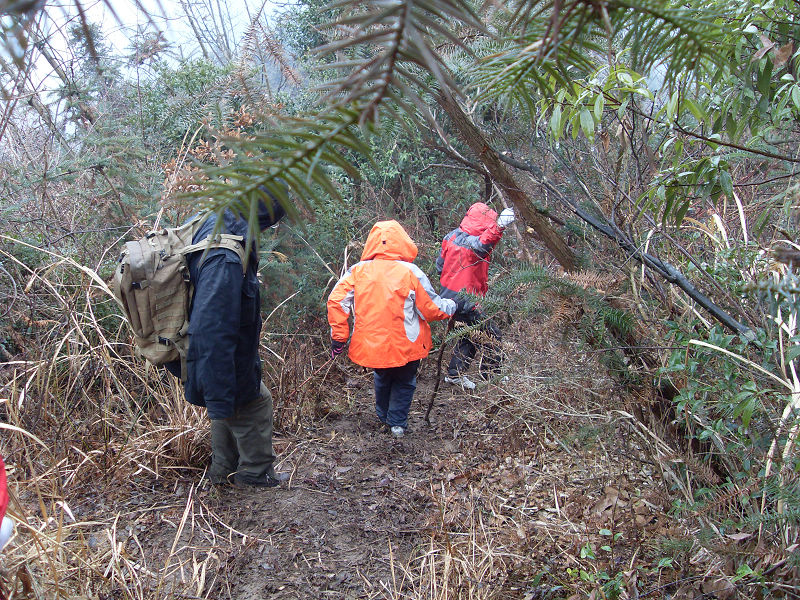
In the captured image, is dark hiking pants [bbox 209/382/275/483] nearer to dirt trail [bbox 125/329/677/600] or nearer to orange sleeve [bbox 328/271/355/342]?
dirt trail [bbox 125/329/677/600]

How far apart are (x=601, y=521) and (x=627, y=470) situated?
418mm

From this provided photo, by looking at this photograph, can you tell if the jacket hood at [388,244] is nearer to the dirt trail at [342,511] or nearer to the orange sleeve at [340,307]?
the orange sleeve at [340,307]

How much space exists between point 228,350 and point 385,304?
5.53 ft

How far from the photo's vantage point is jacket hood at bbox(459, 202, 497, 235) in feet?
17.9

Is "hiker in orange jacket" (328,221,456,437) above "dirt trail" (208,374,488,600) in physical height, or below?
above

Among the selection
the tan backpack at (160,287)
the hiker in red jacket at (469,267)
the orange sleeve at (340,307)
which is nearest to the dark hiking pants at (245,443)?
the tan backpack at (160,287)

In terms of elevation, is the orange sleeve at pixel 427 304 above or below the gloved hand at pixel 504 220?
below

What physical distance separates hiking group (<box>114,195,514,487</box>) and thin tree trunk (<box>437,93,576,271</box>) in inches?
22.8

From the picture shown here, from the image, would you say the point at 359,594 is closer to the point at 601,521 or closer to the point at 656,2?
the point at 601,521

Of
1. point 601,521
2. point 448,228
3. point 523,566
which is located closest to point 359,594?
point 523,566

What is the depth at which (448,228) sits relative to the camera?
7.64 metres

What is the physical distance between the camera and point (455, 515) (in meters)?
3.26

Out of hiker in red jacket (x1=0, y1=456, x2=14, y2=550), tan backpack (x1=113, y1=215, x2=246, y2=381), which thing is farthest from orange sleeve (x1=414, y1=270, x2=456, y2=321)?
hiker in red jacket (x1=0, y1=456, x2=14, y2=550)

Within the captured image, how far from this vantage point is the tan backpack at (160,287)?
2.91 meters
